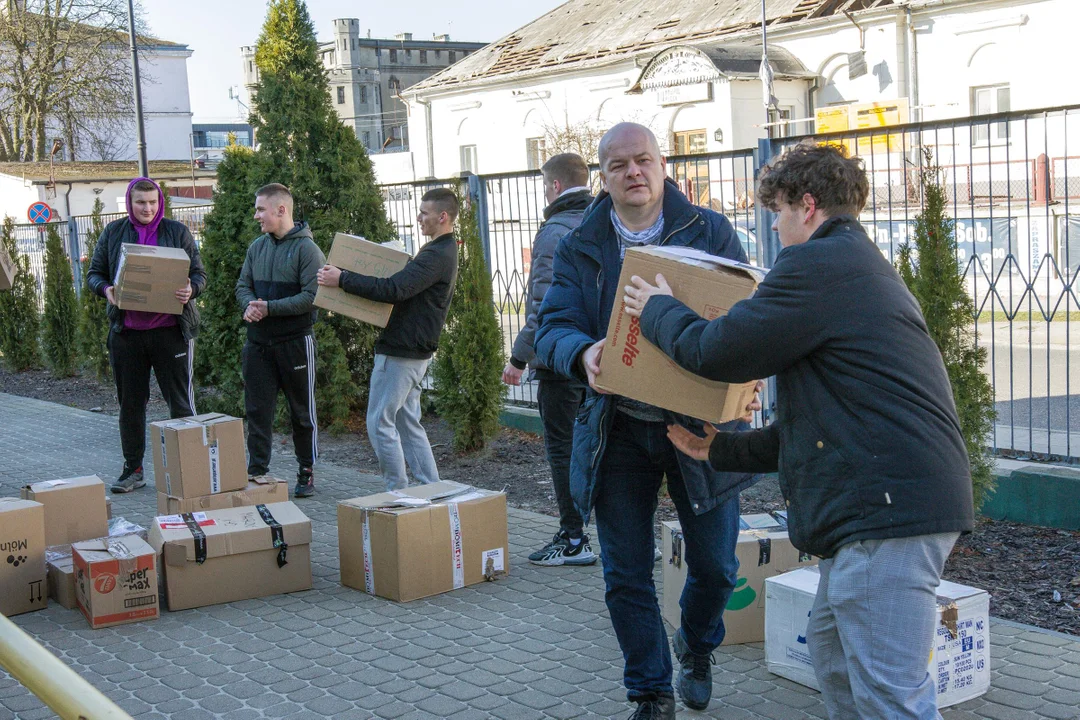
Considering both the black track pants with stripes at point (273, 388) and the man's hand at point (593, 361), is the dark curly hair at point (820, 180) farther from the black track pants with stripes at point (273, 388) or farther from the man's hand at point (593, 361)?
the black track pants with stripes at point (273, 388)

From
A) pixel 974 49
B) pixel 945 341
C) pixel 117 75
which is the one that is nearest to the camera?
pixel 945 341

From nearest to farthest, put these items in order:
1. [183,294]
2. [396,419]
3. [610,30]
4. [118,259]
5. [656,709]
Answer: [656,709]
[396,419]
[183,294]
[118,259]
[610,30]

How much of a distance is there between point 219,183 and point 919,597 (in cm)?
862

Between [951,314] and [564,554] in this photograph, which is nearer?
[951,314]

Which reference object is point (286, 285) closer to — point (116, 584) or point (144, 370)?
point (144, 370)

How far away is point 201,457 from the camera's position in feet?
21.4

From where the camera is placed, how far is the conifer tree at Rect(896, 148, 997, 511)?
568 cm

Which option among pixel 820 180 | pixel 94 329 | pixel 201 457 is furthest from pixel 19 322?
pixel 820 180

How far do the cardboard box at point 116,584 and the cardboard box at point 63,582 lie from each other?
130 millimetres

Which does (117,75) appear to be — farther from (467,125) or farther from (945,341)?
A: (945,341)

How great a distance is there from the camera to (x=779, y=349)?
276 centimetres

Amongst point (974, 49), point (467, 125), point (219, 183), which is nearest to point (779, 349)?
point (219, 183)

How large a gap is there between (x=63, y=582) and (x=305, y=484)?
88.4 inches

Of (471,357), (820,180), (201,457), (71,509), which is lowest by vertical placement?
(71,509)
